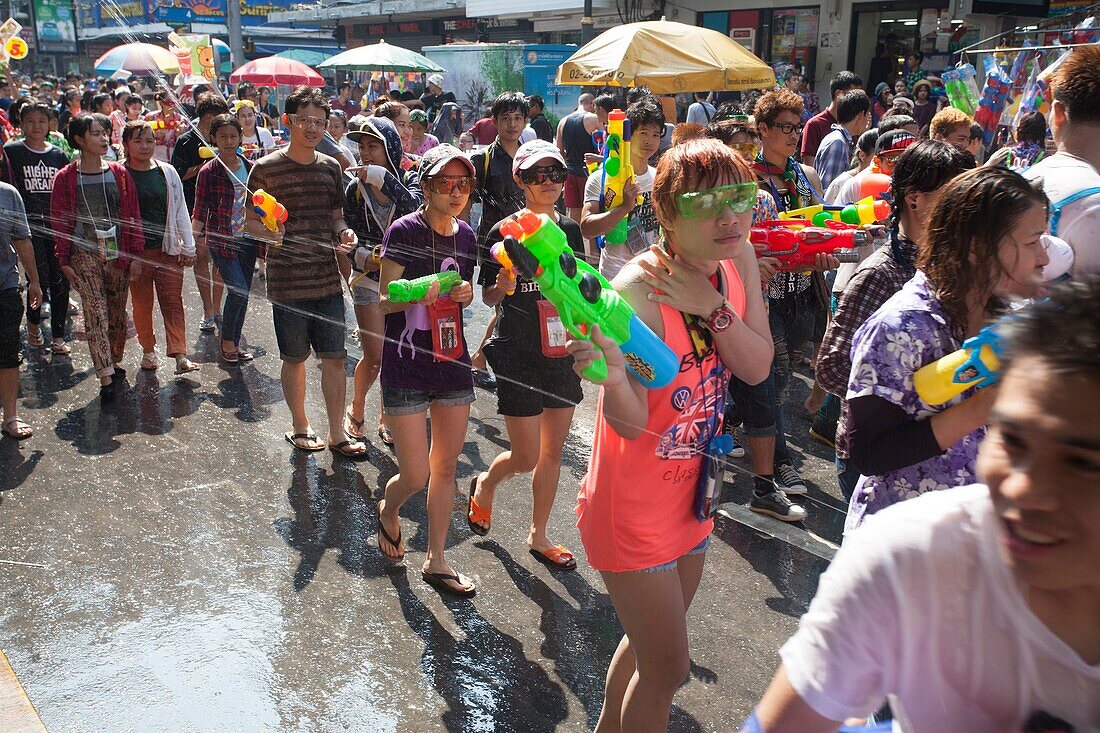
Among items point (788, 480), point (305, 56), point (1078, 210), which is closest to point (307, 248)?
point (788, 480)

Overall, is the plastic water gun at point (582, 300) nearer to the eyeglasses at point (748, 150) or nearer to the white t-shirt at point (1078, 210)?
the white t-shirt at point (1078, 210)

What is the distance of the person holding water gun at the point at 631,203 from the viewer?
5461mm

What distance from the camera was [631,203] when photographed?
546 cm

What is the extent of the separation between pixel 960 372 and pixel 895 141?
166 inches

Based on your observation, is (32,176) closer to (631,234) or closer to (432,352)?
(631,234)

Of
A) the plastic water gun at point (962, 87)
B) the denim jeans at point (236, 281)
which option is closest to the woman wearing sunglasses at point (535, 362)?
the denim jeans at point (236, 281)

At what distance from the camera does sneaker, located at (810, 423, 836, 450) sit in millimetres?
5941

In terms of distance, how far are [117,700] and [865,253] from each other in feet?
15.5

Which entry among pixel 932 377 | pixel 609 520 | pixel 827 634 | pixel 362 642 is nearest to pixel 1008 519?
pixel 827 634

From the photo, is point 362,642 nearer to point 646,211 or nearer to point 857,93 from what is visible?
point 646,211

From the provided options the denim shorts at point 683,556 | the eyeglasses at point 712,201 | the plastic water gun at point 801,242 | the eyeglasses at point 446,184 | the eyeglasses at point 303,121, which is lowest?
the denim shorts at point 683,556

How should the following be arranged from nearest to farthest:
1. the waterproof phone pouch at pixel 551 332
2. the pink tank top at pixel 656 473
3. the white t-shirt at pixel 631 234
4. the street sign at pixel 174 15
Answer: the pink tank top at pixel 656 473
the waterproof phone pouch at pixel 551 332
the white t-shirt at pixel 631 234
the street sign at pixel 174 15

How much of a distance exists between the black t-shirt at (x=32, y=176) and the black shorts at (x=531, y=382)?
5368mm

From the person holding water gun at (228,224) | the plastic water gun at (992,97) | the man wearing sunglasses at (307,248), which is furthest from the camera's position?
the plastic water gun at (992,97)
